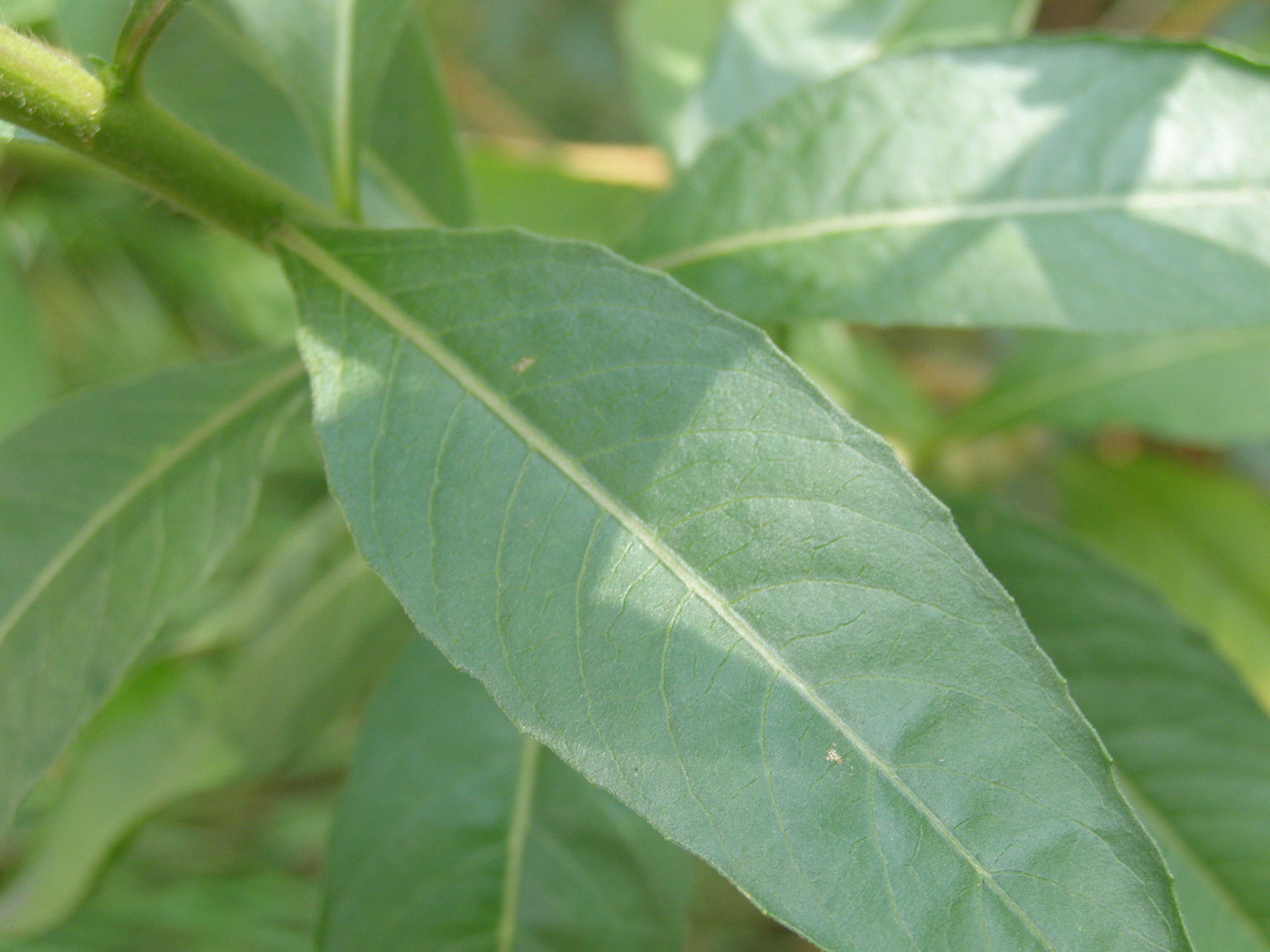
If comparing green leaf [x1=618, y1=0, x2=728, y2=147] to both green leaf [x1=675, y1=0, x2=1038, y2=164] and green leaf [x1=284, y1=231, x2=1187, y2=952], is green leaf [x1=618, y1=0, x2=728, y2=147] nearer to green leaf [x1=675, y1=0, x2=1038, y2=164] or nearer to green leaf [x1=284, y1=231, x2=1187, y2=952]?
green leaf [x1=675, y1=0, x2=1038, y2=164]

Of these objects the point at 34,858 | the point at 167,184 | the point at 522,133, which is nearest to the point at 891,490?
the point at 167,184

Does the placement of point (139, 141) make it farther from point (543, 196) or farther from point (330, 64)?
point (543, 196)

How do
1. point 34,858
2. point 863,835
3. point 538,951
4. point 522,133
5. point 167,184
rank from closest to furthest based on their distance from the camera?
1. point 863,835
2. point 167,184
3. point 538,951
4. point 34,858
5. point 522,133

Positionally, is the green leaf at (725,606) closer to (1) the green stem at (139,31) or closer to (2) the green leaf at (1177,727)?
(1) the green stem at (139,31)

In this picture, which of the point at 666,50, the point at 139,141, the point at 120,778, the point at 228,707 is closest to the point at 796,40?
the point at 666,50

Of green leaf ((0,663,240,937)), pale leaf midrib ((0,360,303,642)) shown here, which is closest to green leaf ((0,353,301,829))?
pale leaf midrib ((0,360,303,642))

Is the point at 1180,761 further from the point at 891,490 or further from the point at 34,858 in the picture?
the point at 34,858
